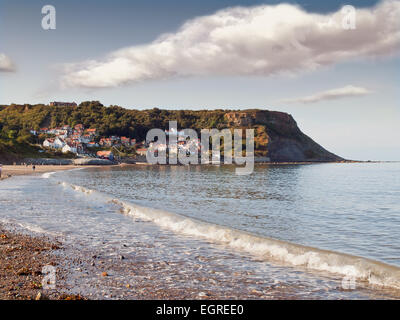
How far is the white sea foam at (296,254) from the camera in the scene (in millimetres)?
9570

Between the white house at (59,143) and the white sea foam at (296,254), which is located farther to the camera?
the white house at (59,143)

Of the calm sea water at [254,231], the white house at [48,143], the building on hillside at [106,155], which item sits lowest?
the calm sea water at [254,231]

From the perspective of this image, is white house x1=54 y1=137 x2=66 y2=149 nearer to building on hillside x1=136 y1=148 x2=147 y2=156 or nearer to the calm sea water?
building on hillside x1=136 y1=148 x2=147 y2=156

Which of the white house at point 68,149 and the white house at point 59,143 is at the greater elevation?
the white house at point 59,143

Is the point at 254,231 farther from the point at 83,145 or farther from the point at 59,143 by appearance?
the point at 83,145

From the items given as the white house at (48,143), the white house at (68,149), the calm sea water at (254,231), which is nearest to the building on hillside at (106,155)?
the white house at (68,149)

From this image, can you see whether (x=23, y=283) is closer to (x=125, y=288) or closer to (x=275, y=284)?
(x=125, y=288)

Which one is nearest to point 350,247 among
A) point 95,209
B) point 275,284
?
point 275,284

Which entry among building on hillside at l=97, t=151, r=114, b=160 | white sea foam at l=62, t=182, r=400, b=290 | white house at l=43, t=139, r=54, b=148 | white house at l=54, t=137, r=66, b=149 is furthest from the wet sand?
white house at l=43, t=139, r=54, b=148

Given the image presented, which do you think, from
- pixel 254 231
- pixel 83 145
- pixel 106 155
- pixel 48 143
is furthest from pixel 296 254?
pixel 83 145

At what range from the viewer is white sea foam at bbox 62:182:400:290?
A: 957 centimetres

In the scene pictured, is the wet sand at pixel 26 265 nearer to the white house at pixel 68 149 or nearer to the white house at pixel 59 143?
the white house at pixel 68 149

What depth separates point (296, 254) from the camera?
11.5 m

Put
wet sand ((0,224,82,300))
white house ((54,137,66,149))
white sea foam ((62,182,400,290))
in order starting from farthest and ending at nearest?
white house ((54,137,66,149)), white sea foam ((62,182,400,290)), wet sand ((0,224,82,300))
